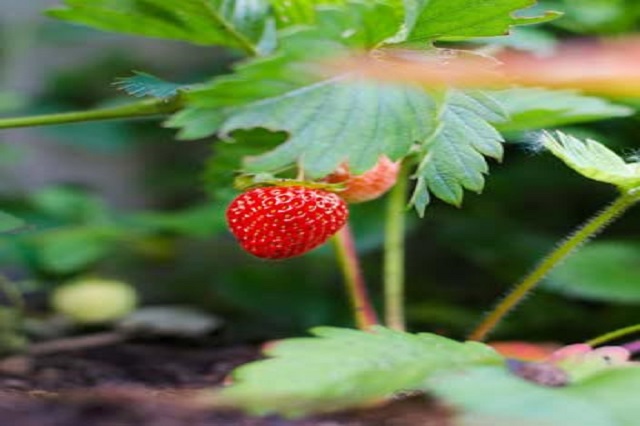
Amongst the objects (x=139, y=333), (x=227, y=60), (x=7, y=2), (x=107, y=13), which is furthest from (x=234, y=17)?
(x=7, y=2)

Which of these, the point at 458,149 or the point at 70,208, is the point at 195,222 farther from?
→ the point at 458,149

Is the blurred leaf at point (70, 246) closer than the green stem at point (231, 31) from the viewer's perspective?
No

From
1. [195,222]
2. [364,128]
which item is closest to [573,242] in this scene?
[364,128]

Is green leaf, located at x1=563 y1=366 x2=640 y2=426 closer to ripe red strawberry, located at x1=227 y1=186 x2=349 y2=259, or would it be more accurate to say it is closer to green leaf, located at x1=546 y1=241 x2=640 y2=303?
ripe red strawberry, located at x1=227 y1=186 x2=349 y2=259

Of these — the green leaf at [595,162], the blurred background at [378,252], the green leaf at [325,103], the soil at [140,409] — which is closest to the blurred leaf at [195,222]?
the blurred background at [378,252]

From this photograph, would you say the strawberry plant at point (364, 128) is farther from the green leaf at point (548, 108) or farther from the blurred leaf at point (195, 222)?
the blurred leaf at point (195, 222)

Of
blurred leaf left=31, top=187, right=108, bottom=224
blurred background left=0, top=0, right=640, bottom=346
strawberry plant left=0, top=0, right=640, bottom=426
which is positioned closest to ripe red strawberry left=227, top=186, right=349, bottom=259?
strawberry plant left=0, top=0, right=640, bottom=426
